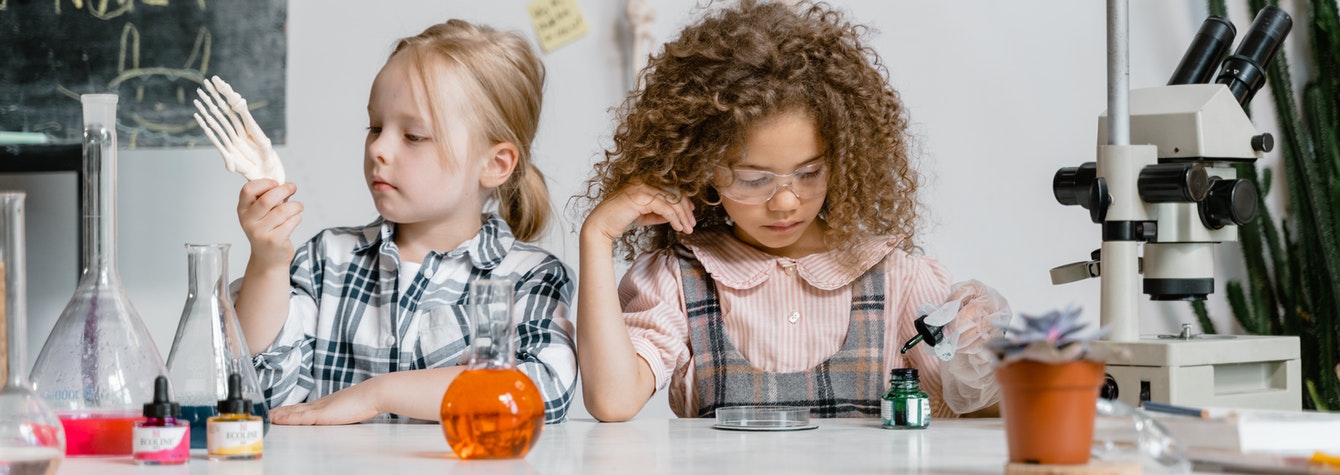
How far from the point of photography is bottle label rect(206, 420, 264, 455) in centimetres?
86

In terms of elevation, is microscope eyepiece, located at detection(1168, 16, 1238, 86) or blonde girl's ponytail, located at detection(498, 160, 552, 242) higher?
microscope eyepiece, located at detection(1168, 16, 1238, 86)

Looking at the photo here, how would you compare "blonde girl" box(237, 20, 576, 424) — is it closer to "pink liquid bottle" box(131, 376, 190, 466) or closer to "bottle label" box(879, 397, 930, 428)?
"bottle label" box(879, 397, 930, 428)

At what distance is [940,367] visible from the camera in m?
1.38

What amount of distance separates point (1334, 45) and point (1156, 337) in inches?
47.3

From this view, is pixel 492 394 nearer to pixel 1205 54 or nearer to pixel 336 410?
pixel 336 410

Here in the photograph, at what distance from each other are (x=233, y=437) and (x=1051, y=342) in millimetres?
546

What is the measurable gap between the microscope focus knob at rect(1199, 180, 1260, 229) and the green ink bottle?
29 cm

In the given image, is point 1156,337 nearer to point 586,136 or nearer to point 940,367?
point 940,367

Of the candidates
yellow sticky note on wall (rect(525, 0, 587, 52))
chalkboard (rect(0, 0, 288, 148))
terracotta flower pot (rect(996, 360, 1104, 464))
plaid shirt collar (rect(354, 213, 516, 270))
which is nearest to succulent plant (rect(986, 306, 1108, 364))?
terracotta flower pot (rect(996, 360, 1104, 464))

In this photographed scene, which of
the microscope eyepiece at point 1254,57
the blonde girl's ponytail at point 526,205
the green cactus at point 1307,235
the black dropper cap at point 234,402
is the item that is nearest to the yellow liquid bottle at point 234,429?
the black dropper cap at point 234,402

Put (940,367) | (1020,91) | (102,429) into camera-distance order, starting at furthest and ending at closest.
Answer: (1020,91)
(940,367)
(102,429)

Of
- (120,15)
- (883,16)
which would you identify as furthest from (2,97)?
(883,16)

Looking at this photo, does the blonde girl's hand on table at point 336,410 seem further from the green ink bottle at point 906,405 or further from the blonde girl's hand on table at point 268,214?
the green ink bottle at point 906,405

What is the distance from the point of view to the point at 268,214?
51.3 inches
